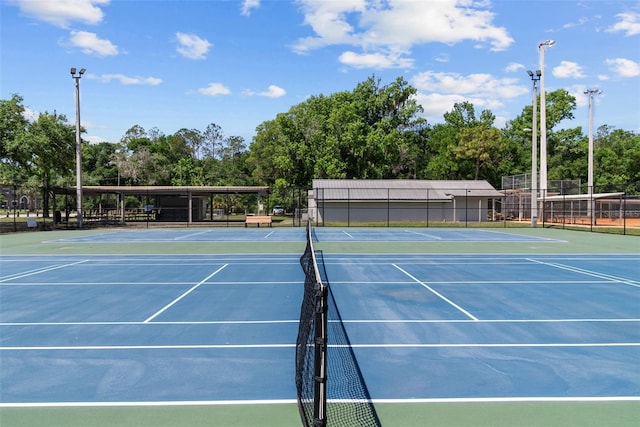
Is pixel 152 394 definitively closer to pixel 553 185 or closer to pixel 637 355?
pixel 637 355

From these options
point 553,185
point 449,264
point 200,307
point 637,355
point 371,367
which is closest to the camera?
point 371,367

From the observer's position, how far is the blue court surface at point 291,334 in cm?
616

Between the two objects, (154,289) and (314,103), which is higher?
(314,103)

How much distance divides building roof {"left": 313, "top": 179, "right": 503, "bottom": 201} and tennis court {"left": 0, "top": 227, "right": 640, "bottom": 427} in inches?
1229

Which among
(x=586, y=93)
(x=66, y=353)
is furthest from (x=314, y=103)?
(x=66, y=353)

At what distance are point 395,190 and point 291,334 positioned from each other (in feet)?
138

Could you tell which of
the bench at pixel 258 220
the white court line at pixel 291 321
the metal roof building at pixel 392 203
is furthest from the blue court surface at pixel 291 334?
the metal roof building at pixel 392 203

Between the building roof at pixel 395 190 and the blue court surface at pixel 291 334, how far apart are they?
32.0m

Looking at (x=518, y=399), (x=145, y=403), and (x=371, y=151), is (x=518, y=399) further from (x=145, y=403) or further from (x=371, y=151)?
(x=371, y=151)

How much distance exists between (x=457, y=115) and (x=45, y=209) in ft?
193

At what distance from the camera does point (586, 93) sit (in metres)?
52.9

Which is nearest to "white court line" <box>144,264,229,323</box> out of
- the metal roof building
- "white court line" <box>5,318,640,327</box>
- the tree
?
"white court line" <box>5,318,640,327</box>

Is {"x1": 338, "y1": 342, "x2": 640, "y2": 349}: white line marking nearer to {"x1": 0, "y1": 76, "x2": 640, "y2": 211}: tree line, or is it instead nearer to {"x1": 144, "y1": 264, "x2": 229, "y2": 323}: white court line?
{"x1": 144, "y1": 264, "x2": 229, "y2": 323}: white court line

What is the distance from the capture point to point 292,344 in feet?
26.0
